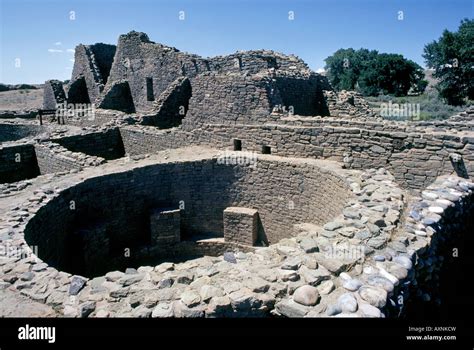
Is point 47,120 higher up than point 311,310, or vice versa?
point 47,120

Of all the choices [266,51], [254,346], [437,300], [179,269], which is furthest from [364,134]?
[266,51]

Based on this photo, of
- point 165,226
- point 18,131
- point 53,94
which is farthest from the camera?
point 53,94

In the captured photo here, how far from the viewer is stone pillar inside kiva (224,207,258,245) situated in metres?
8.90

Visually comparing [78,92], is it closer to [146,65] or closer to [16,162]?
[146,65]

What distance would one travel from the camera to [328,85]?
14.2m

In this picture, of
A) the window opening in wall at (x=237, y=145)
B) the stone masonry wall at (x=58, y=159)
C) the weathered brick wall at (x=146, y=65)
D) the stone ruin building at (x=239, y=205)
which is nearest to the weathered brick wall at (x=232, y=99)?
the stone ruin building at (x=239, y=205)

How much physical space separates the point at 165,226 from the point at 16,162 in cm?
534

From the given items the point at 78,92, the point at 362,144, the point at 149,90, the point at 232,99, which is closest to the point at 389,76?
the point at 149,90

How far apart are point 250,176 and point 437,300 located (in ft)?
16.4

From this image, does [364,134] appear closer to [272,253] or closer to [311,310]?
[272,253]

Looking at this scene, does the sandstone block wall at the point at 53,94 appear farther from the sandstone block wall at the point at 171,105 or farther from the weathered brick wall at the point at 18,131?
the sandstone block wall at the point at 171,105

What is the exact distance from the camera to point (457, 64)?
30.5 m

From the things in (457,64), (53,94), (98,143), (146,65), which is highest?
(457,64)

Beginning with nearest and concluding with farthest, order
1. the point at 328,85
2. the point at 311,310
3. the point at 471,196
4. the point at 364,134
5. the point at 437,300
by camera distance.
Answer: the point at 311,310, the point at 437,300, the point at 471,196, the point at 364,134, the point at 328,85
